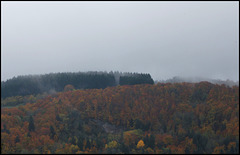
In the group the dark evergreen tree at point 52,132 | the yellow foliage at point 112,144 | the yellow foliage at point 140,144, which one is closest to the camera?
the yellow foliage at point 140,144

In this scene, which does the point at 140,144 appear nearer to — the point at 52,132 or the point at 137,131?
the point at 137,131

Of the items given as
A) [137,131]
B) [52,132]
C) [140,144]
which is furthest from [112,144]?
[52,132]

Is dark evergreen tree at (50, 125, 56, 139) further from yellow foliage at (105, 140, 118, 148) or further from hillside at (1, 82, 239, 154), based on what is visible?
yellow foliage at (105, 140, 118, 148)

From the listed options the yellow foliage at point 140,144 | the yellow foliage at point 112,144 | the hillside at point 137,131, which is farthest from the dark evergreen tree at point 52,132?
the yellow foliage at point 140,144

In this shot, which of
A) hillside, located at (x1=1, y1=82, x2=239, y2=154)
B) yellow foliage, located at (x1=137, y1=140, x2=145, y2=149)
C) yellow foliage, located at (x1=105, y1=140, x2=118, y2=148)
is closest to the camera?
hillside, located at (x1=1, y1=82, x2=239, y2=154)

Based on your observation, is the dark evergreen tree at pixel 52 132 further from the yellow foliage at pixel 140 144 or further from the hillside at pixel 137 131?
the yellow foliage at pixel 140 144

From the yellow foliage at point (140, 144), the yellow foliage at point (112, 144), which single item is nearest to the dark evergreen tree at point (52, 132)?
the yellow foliage at point (112, 144)

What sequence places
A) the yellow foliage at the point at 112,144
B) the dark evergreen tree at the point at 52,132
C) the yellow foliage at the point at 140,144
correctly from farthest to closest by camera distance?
the dark evergreen tree at the point at 52,132
the yellow foliage at the point at 112,144
the yellow foliage at the point at 140,144

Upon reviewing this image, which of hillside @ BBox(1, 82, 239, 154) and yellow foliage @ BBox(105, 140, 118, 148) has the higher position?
hillside @ BBox(1, 82, 239, 154)

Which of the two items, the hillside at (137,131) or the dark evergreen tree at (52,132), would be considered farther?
the dark evergreen tree at (52,132)

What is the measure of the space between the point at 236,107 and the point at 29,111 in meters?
129

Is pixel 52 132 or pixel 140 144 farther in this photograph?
pixel 52 132

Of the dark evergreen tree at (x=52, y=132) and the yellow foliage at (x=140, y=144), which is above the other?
the dark evergreen tree at (x=52, y=132)

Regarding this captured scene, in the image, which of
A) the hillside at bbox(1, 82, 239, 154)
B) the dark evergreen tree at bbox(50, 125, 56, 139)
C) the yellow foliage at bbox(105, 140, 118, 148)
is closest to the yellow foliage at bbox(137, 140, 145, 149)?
the hillside at bbox(1, 82, 239, 154)
